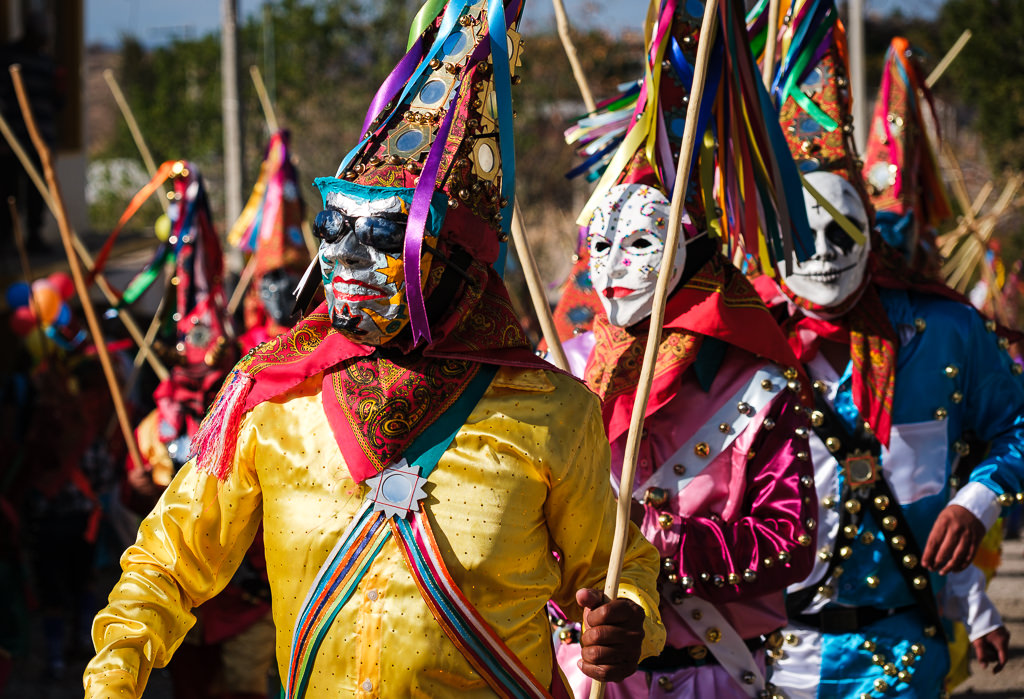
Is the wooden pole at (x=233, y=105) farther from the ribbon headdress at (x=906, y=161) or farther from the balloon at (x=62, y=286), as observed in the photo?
the ribbon headdress at (x=906, y=161)

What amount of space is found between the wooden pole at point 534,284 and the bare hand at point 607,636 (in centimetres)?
69

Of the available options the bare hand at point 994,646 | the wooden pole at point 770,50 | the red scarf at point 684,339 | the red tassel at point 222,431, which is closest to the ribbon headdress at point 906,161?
the wooden pole at point 770,50

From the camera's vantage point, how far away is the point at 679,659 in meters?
3.26

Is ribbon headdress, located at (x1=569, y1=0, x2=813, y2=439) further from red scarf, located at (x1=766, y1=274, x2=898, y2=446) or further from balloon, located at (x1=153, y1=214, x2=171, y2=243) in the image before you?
balloon, located at (x1=153, y1=214, x2=171, y2=243)

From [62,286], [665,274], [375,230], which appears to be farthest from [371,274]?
[62,286]

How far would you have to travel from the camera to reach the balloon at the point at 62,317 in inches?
303

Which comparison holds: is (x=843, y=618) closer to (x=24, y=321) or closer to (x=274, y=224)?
(x=274, y=224)

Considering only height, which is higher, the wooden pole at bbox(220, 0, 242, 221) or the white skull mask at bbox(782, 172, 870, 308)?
the white skull mask at bbox(782, 172, 870, 308)

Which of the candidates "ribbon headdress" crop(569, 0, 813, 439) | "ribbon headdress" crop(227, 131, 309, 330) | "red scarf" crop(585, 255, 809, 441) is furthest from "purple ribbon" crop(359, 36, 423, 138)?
"ribbon headdress" crop(227, 131, 309, 330)

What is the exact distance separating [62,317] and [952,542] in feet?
18.6

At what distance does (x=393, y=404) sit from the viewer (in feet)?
7.84

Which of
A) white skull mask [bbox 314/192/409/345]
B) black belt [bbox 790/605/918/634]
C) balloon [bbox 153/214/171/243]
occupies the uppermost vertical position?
white skull mask [bbox 314/192/409/345]

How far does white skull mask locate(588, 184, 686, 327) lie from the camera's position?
3.19 meters

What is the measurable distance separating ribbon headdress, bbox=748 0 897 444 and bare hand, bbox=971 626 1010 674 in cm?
86
